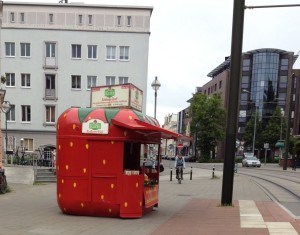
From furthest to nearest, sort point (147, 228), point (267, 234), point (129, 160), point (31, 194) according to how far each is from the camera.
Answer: point (31, 194) → point (129, 160) → point (147, 228) → point (267, 234)

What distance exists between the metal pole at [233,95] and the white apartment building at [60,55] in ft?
96.3

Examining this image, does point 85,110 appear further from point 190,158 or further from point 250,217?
point 190,158

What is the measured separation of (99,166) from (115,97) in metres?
2.19

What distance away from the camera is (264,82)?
80.4 metres

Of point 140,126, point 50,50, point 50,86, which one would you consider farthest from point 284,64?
point 140,126

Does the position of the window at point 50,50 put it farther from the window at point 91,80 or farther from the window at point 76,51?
the window at point 91,80

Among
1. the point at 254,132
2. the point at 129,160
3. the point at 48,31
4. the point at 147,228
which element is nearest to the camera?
the point at 147,228

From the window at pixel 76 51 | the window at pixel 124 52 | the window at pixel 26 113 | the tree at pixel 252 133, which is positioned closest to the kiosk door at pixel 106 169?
the window at pixel 124 52

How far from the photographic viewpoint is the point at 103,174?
362 inches

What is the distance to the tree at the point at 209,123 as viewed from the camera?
66.6 m

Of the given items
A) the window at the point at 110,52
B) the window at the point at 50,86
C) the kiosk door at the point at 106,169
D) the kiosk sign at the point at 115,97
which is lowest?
the kiosk door at the point at 106,169

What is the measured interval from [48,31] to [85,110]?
33662mm

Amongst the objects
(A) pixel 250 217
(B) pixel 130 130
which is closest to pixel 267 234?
(A) pixel 250 217

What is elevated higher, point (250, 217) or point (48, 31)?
point (48, 31)
